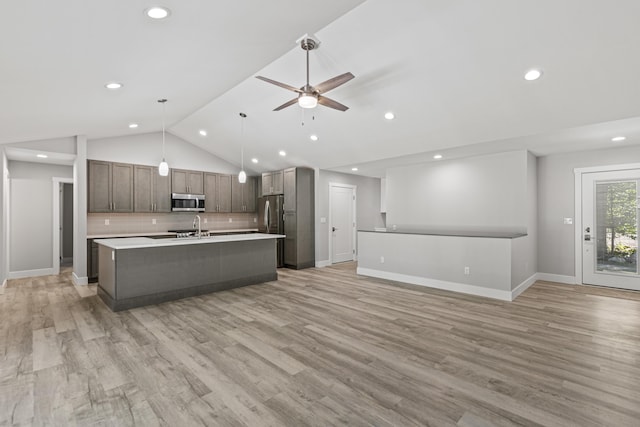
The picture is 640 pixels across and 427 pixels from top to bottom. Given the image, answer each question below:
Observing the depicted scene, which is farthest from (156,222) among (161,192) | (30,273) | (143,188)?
(30,273)

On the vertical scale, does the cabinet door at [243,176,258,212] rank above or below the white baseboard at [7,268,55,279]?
above

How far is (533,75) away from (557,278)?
14.3 feet

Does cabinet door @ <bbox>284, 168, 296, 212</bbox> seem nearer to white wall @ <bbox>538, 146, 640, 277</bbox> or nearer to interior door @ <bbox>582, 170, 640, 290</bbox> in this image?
white wall @ <bbox>538, 146, 640, 277</bbox>

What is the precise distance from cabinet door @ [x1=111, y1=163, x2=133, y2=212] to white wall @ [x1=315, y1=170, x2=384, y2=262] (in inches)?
162

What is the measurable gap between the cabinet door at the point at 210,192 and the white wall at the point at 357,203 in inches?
103

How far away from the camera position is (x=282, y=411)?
212 cm

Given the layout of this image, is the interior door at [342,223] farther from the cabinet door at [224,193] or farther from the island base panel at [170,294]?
the island base panel at [170,294]

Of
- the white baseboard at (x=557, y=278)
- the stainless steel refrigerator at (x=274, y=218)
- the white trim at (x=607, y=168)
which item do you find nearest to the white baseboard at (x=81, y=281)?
the stainless steel refrigerator at (x=274, y=218)

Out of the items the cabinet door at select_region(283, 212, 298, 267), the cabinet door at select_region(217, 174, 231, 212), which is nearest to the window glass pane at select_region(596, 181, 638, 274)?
the cabinet door at select_region(283, 212, 298, 267)

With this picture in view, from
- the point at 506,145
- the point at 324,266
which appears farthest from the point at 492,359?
the point at 324,266

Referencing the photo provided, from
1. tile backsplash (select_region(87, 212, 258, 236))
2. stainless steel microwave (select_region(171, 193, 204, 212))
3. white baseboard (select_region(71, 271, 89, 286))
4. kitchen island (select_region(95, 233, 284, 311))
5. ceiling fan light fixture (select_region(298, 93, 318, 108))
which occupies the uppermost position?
ceiling fan light fixture (select_region(298, 93, 318, 108))

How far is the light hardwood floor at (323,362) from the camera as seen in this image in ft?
6.91

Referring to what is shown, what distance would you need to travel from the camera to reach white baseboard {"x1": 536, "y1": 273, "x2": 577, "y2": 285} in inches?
231

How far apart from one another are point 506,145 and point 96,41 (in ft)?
18.2
